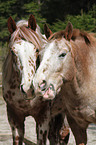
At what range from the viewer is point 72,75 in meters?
3.22

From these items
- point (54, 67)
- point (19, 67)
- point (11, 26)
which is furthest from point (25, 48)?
point (54, 67)

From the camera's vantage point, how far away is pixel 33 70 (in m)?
3.62

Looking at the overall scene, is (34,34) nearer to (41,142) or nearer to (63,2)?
(41,142)

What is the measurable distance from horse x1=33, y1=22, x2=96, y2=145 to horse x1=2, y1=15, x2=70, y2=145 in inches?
18.4

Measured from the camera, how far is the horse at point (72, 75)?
118 inches

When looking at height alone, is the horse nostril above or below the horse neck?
above

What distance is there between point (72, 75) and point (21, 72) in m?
0.71

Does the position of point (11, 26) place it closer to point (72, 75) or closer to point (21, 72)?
point (21, 72)

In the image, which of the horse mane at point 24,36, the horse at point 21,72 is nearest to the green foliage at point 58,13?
the horse mane at point 24,36

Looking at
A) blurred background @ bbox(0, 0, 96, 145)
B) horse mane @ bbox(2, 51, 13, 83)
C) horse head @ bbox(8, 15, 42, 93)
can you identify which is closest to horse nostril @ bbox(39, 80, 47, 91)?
horse head @ bbox(8, 15, 42, 93)

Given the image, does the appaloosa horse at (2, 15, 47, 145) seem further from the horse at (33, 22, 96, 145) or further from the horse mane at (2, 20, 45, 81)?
the horse at (33, 22, 96, 145)

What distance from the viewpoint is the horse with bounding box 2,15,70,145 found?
3.69 metres

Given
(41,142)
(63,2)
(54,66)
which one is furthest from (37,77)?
(63,2)

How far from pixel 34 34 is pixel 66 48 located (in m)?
1.05
